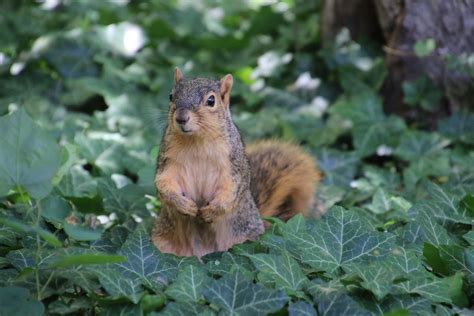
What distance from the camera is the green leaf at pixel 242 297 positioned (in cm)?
278

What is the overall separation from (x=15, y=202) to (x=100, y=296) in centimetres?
120

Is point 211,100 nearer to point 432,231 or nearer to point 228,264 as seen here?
point 228,264

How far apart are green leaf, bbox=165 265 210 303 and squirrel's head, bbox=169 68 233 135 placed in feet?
2.30

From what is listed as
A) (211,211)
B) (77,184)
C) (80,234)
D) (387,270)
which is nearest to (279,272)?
(387,270)

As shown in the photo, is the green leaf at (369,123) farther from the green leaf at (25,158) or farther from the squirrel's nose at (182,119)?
the green leaf at (25,158)

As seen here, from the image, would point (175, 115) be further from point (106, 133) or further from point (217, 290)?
point (106, 133)

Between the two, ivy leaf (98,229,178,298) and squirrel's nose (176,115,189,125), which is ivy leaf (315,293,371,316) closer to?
ivy leaf (98,229,178,298)

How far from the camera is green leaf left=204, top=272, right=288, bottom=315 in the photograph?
9.13ft

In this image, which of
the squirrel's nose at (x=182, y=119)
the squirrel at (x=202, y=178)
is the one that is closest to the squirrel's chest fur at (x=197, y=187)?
the squirrel at (x=202, y=178)

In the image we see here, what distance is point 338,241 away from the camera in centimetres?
323

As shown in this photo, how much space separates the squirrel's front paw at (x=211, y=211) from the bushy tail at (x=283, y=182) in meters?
0.63

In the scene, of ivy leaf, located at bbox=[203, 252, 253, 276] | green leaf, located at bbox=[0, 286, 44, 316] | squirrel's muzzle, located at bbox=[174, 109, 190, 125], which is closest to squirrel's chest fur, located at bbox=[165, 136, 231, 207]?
squirrel's muzzle, located at bbox=[174, 109, 190, 125]

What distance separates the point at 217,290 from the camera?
2.83 metres

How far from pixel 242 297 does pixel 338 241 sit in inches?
22.5
